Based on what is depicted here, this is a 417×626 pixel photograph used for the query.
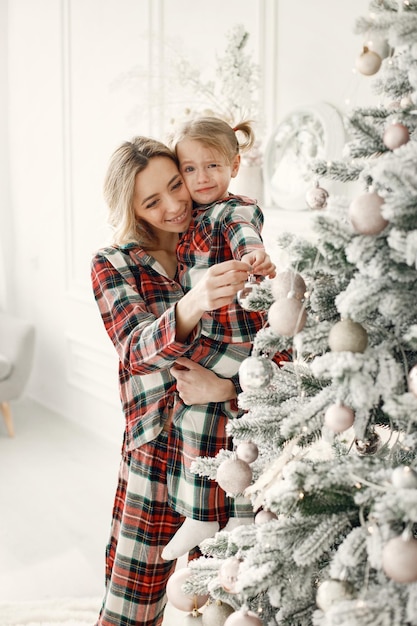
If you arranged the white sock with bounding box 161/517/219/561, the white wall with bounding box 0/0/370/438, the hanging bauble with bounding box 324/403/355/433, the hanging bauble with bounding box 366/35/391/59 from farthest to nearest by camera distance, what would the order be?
the white wall with bounding box 0/0/370/438 < the white sock with bounding box 161/517/219/561 < the hanging bauble with bounding box 366/35/391/59 < the hanging bauble with bounding box 324/403/355/433

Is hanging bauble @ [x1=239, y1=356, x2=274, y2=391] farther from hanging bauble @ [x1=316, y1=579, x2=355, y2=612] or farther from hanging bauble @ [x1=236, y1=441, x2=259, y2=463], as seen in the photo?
hanging bauble @ [x1=316, y1=579, x2=355, y2=612]

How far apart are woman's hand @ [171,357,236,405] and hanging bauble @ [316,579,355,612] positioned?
23.8 inches

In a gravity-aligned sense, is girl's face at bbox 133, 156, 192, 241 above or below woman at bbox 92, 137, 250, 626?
above

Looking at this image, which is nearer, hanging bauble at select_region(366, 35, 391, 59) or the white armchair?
hanging bauble at select_region(366, 35, 391, 59)

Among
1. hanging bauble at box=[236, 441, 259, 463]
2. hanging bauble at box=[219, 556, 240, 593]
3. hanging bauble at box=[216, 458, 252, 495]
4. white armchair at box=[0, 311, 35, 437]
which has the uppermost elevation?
hanging bauble at box=[236, 441, 259, 463]

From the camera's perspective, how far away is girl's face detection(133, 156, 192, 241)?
1547mm

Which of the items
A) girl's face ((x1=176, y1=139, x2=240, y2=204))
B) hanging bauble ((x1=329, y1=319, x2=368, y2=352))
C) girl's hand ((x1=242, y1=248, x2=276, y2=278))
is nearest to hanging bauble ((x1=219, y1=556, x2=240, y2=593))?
hanging bauble ((x1=329, y1=319, x2=368, y2=352))

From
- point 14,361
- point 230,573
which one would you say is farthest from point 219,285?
point 14,361

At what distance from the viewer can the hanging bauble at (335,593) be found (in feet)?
2.82

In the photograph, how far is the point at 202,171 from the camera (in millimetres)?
1592

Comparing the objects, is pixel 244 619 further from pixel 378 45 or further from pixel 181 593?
pixel 378 45

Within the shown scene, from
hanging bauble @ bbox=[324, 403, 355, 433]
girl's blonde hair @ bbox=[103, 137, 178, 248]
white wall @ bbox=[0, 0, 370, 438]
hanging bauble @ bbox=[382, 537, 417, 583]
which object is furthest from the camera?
white wall @ bbox=[0, 0, 370, 438]

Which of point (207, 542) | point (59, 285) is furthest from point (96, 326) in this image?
point (207, 542)

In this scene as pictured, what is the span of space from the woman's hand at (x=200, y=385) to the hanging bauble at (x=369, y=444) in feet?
1.15
